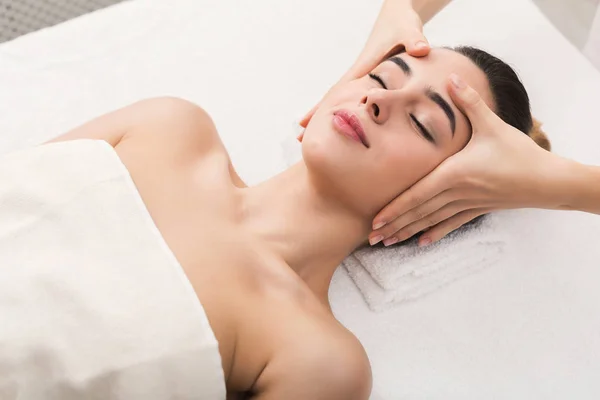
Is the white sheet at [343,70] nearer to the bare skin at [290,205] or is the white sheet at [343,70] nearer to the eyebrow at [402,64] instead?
the bare skin at [290,205]

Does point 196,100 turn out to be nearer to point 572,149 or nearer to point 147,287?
point 147,287

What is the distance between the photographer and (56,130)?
1.50 m

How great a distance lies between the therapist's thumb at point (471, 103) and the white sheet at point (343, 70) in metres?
0.38

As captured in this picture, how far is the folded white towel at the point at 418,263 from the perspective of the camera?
1280mm

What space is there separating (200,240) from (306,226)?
0.21 metres

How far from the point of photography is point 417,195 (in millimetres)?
1123

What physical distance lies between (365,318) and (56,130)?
0.85 meters

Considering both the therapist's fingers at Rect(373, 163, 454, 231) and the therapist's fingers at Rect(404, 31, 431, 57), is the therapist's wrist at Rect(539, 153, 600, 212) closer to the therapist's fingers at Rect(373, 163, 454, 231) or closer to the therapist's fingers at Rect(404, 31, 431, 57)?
the therapist's fingers at Rect(373, 163, 454, 231)

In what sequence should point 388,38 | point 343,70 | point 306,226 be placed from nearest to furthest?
point 306,226 → point 388,38 → point 343,70

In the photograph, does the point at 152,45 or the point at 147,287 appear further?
the point at 152,45

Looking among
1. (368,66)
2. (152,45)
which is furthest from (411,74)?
(152,45)

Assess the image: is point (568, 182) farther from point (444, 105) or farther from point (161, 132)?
point (161, 132)

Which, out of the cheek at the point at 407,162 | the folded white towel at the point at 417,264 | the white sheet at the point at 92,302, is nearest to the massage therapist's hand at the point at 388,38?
the cheek at the point at 407,162

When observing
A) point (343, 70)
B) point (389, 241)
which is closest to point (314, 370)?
point (389, 241)
